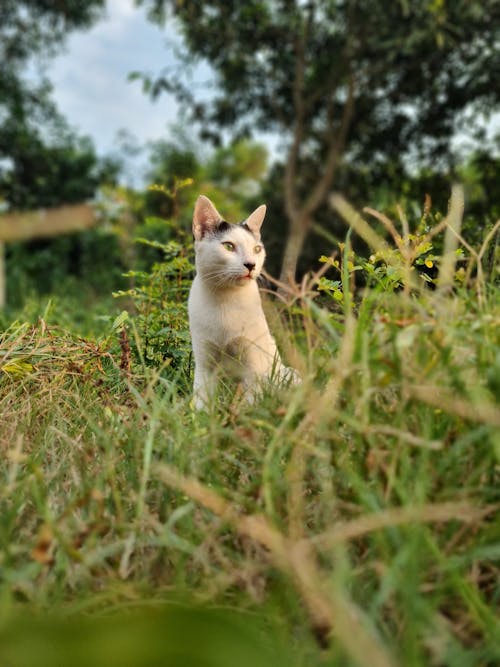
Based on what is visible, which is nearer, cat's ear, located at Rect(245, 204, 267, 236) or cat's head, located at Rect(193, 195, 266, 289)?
cat's head, located at Rect(193, 195, 266, 289)

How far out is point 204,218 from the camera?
10.5 feet

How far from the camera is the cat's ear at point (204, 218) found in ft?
10.4

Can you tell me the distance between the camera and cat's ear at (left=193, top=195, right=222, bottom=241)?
3160 millimetres

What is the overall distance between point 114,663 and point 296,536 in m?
0.50

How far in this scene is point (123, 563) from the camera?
1259 millimetres

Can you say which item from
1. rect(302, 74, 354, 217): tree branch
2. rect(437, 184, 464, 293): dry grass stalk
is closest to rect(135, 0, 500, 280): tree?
rect(302, 74, 354, 217): tree branch

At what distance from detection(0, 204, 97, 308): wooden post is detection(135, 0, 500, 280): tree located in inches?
150

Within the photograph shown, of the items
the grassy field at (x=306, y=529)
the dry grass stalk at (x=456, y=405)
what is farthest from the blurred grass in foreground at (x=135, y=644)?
the dry grass stalk at (x=456, y=405)

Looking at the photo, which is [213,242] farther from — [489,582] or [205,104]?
[205,104]

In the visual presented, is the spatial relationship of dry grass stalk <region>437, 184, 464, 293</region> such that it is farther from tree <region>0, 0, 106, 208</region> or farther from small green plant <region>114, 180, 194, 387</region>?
tree <region>0, 0, 106, 208</region>

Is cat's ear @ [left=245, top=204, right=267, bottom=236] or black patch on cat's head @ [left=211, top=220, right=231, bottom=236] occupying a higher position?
cat's ear @ [left=245, top=204, right=267, bottom=236]

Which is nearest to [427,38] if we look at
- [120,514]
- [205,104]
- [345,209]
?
[205,104]

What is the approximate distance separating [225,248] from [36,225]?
14.1 m

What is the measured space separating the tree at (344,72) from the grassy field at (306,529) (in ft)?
28.3
